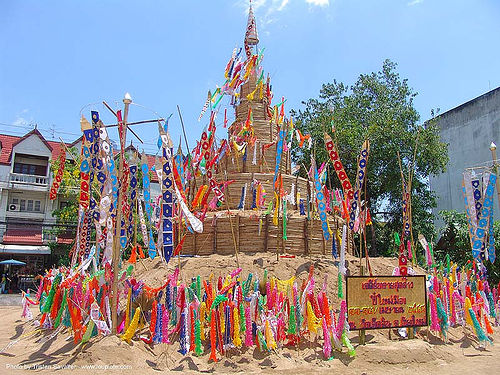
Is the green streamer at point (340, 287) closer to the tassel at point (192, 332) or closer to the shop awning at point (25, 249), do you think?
the tassel at point (192, 332)

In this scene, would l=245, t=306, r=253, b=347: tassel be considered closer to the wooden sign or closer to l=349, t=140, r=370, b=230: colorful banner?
the wooden sign

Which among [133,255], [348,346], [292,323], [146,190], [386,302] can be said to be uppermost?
[146,190]

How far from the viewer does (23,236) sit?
2867 cm

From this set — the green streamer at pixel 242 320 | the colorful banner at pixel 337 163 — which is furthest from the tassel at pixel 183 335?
the colorful banner at pixel 337 163

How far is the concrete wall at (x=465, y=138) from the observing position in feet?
97.1

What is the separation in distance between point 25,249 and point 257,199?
19.0 metres

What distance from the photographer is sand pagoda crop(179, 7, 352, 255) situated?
14594 mm

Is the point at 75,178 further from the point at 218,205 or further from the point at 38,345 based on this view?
the point at 38,345

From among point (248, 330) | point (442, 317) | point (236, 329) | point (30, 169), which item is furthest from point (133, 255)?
point (30, 169)

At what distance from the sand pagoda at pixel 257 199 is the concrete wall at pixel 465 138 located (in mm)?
15618

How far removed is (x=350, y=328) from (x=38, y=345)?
7414mm

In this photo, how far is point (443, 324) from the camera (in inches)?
432

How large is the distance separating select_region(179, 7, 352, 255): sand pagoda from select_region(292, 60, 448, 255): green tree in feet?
18.1

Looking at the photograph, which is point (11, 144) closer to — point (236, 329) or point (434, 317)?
point (236, 329)
